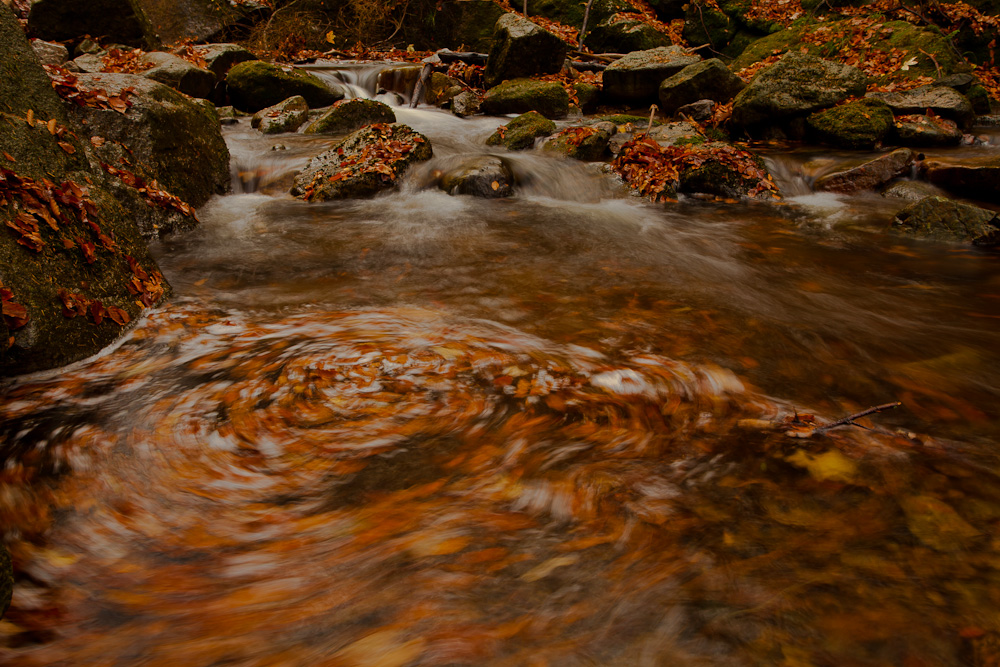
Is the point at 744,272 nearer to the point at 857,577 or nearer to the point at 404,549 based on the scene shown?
the point at 857,577

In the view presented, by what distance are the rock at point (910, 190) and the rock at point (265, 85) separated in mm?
11656

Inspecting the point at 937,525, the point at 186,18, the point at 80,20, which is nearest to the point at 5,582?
the point at 937,525

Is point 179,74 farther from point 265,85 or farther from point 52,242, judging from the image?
point 52,242

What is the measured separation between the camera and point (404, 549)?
1.81m

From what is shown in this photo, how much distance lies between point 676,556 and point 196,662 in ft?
4.83

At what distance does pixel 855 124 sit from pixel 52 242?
11.6 m

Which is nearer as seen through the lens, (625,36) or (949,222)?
(949,222)

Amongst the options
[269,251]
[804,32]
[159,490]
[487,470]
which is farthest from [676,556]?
[804,32]

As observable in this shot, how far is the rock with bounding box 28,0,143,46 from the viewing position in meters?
11.0

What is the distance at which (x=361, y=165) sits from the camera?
7.68m

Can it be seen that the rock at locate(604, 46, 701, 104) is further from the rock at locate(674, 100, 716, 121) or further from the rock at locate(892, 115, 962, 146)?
the rock at locate(892, 115, 962, 146)

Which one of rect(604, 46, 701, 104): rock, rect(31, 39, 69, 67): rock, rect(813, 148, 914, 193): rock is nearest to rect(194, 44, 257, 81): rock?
rect(31, 39, 69, 67): rock

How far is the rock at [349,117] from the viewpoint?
391 inches

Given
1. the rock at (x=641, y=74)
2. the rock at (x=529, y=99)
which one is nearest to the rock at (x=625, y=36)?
the rock at (x=641, y=74)
